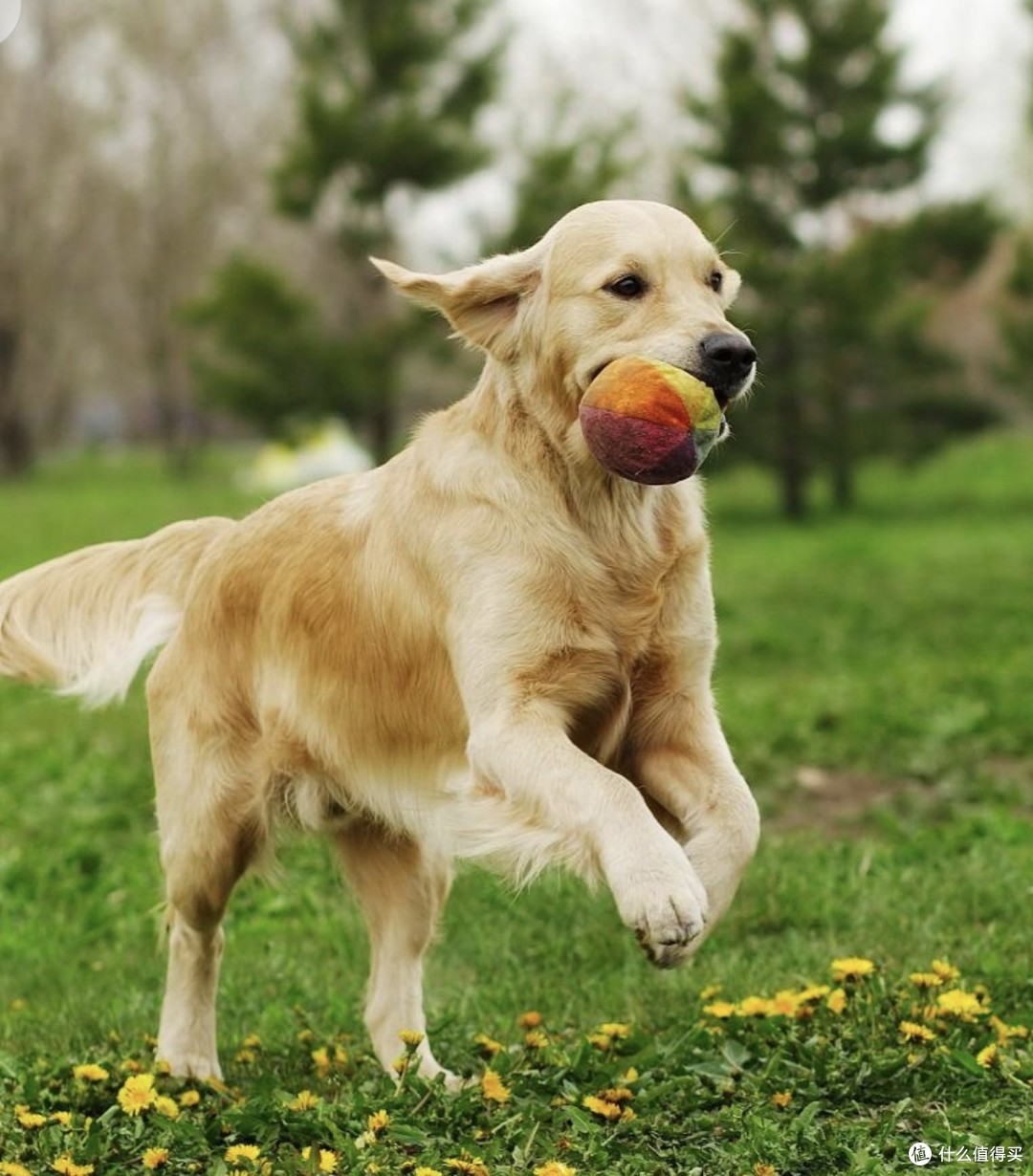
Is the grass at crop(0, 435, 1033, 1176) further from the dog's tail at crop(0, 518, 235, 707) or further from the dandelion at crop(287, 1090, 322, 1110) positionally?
the dog's tail at crop(0, 518, 235, 707)

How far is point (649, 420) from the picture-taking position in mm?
3520

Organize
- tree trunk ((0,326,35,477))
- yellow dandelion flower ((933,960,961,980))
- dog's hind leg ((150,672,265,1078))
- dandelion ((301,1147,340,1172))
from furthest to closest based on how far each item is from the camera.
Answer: tree trunk ((0,326,35,477)) → dog's hind leg ((150,672,265,1078)) → yellow dandelion flower ((933,960,961,980)) → dandelion ((301,1147,340,1172))

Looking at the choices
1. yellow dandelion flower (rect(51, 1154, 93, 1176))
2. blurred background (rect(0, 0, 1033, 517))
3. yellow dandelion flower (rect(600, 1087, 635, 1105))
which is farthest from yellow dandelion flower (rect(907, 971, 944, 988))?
blurred background (rect(0, 0, 1033, 517))

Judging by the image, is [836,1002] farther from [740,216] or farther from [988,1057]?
[740,216]

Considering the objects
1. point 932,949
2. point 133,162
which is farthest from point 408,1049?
point 133,162

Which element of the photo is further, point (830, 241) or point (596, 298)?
point (830, 241)

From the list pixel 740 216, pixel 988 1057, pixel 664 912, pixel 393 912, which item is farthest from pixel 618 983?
pixel 740 216

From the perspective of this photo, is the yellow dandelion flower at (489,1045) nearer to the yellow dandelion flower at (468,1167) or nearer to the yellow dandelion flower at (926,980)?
the yellow dandelion flower at (468,1167)

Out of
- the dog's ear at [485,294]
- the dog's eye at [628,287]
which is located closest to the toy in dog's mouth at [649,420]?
the dog's eye at [628,287]

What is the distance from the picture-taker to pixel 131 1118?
369 centimetres

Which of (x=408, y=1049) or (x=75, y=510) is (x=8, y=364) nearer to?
(x=75, y=510)

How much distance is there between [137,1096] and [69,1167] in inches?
14.1

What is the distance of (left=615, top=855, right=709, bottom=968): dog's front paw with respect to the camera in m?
3.15

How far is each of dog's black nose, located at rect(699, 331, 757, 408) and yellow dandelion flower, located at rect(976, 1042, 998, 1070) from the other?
5.11 feet
